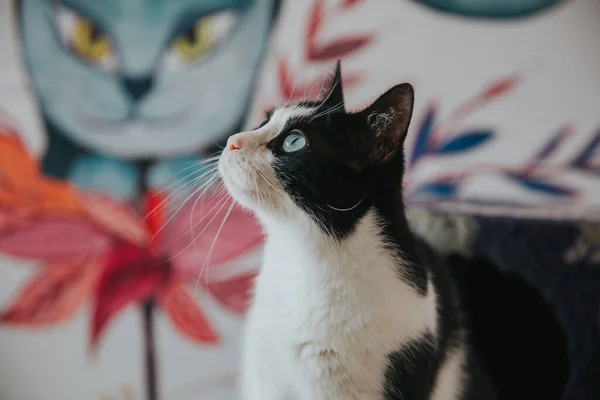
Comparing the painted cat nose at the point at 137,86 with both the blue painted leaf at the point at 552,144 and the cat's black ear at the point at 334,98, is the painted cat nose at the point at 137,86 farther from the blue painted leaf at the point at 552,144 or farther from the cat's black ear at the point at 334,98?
the blue painted leaf at the point at 552,144

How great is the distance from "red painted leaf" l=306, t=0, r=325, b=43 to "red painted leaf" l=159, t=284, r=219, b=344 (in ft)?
1.88

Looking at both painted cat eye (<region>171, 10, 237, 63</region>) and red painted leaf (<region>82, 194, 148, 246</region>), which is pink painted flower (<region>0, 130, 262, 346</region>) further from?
painted cat eye (<region>171, 10, 237, 63</region>)

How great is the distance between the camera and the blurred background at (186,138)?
99 centimetres

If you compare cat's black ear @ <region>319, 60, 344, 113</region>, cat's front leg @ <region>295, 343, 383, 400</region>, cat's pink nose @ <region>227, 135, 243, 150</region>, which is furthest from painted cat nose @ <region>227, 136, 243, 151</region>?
cat's front leg @ <region>295, 343, 383, 400</region>

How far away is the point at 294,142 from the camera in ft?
1.94

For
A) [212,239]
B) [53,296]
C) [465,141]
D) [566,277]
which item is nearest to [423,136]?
[465,141]

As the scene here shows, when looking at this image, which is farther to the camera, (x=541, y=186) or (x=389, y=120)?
(x=541, y=186)

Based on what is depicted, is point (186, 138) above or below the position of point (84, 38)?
below

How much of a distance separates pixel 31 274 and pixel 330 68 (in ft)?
2.40

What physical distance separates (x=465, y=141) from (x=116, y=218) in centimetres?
73

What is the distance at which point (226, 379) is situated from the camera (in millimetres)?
1071

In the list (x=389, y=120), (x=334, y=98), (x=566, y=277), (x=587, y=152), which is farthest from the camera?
(x=587, y=152)

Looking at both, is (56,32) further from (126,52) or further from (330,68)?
(330,68)

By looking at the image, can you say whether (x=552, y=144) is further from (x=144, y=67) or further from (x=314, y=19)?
(x=144, y=67)
